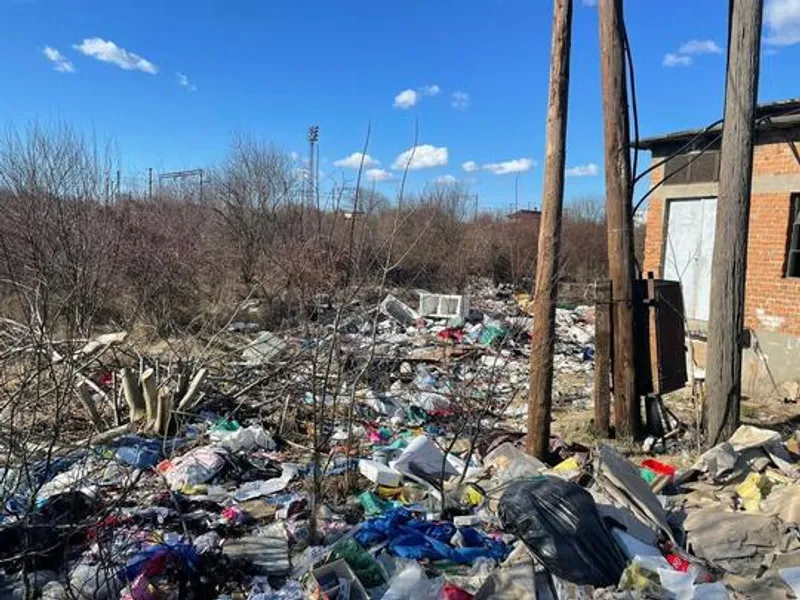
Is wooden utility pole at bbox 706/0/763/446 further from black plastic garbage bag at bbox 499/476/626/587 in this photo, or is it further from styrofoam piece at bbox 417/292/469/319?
styrofoam piece at bbox 417/292/469/319

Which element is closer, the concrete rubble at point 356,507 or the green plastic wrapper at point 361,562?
the concrete rubble at point 356,507

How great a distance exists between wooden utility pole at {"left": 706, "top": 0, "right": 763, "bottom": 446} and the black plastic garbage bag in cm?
240

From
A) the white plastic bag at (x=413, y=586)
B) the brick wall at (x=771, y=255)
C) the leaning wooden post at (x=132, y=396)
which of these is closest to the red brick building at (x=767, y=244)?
the brick wall at (x=771, y=255)

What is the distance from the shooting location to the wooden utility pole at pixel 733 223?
5133 mm

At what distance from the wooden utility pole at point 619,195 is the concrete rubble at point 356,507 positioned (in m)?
0.88

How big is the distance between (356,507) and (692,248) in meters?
8.37

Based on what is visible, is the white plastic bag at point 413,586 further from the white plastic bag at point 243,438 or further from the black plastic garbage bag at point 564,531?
the white plastic bag at point 243,438

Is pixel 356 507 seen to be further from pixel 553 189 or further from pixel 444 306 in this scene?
pixel 444 306

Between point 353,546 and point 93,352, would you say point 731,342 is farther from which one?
point 93,352

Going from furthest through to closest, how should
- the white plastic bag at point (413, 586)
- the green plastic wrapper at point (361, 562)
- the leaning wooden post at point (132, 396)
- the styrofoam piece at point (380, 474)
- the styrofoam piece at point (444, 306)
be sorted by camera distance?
the styrofoam piece at point (444, 306)
the leaning wooden post at point (132, 396)
the styrofoam piece at point (380, 474)
the green plastic wrapper at point (361, 562)
the white plastic bag at point (413, 586)

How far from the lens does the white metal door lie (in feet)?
34.0

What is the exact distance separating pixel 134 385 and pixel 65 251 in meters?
2.54

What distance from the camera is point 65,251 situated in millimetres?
7945

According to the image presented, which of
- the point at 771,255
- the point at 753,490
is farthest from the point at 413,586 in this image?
the point at 771,255
